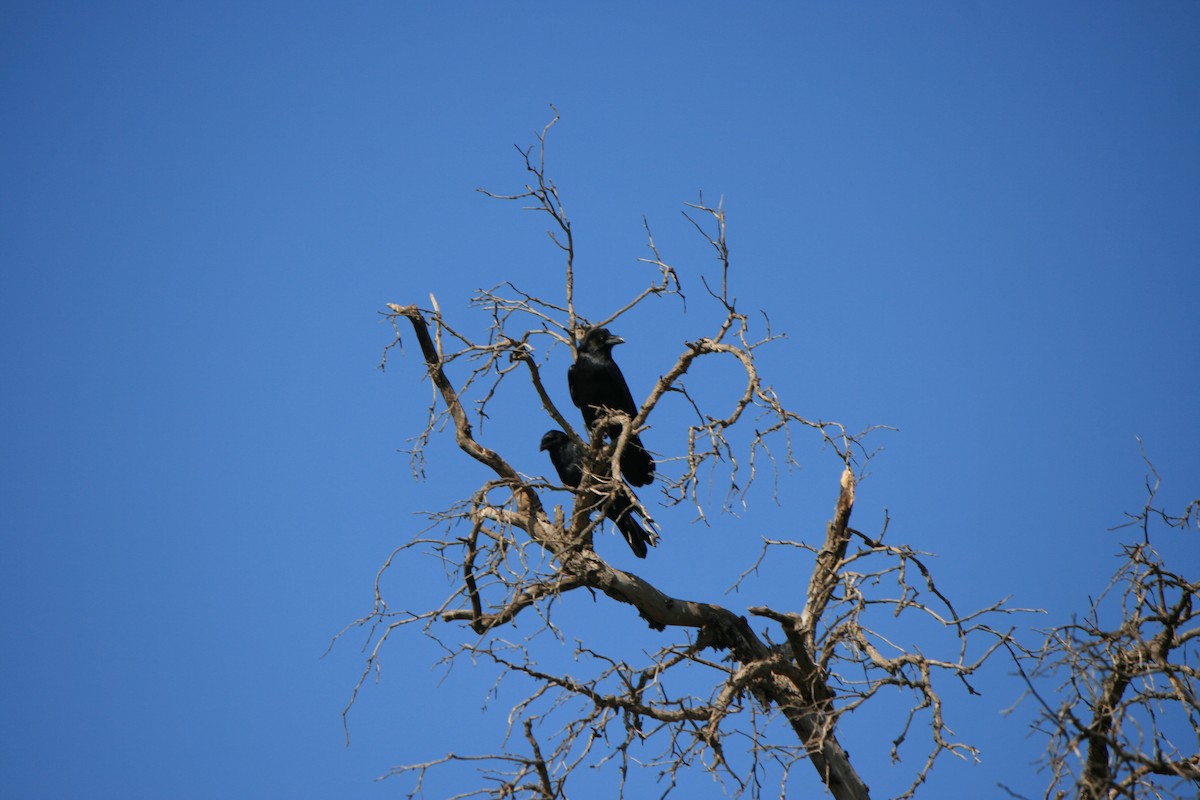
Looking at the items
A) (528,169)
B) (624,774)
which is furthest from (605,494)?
(528,169)

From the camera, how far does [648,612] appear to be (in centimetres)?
588

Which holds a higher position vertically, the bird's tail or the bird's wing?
the bird's wing

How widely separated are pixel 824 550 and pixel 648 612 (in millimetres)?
959

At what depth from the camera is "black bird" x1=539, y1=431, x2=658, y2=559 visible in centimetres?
679

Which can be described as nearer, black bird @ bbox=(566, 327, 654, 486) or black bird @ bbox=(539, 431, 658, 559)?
black bird @ bbox=(539, 431, 658, 559)

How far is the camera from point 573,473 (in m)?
7.51

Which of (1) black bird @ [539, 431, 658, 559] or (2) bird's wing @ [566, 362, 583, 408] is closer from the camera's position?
(1) black bird @ [539, 431, 658, 559]

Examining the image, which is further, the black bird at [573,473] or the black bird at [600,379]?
the black bird at [600,379]

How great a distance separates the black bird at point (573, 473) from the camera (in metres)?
6.79

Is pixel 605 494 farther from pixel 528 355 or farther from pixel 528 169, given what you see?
pixel 528 169

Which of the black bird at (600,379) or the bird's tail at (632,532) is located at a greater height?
the black bird at (600,379)

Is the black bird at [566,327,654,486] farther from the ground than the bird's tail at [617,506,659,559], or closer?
farther from the ground

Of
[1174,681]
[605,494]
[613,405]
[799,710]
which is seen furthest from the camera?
[613,405]

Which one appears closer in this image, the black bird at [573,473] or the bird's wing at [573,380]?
the black bird at [573,473]
